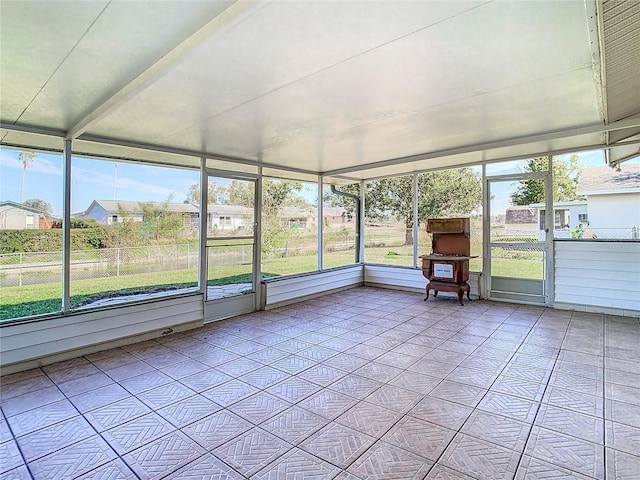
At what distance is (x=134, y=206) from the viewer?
4.48m

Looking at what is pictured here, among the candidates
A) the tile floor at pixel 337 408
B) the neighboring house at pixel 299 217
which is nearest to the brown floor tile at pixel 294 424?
the tile floor at pixel 337 408

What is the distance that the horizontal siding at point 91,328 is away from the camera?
3.28 meters

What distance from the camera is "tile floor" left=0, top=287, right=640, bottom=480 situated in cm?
195

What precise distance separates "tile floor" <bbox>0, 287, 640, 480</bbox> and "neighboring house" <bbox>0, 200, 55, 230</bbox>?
1.55 m

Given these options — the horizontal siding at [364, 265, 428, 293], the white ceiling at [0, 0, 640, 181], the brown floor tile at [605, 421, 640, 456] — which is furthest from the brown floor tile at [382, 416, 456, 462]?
the horizontal siding at [364, 265, 428, 293]

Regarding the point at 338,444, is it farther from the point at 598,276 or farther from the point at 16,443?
the point at 598,276

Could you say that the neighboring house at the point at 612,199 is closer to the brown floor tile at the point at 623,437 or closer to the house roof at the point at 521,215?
the house roof at the point at 521,215

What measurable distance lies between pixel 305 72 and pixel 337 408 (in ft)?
8.41

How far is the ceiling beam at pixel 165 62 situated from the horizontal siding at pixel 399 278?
596cm

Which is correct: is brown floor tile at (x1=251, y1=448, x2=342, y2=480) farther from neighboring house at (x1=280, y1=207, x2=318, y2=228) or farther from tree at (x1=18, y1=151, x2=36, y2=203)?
neighboring house at (x1=280, y1=207, x2=318, y2=228)

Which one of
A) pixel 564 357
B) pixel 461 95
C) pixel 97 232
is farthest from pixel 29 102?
pixel 564 357

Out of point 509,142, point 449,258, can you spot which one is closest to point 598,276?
point 449,258

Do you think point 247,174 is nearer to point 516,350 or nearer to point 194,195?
point 194,195

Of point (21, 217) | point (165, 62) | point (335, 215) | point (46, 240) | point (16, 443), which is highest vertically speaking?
point (165, 62)
